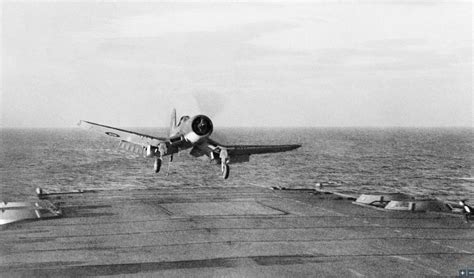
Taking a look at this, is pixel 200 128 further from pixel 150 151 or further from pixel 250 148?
pixel 250 148

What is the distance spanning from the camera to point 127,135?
1336 inches

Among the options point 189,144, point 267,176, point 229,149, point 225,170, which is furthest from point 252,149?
point 267,176

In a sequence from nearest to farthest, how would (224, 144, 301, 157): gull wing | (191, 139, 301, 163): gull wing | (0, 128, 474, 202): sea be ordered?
(191, 139, 301, 163): gull wing → (224, 144, 301, 157): gull wing → (0, 128, 474, 202): sea

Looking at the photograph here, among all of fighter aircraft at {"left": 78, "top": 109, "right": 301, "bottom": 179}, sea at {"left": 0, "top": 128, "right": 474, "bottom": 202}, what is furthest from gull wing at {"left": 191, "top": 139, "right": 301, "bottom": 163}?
sea at {"left": 0, "top": 128, "right": 474, "bottom": 202}

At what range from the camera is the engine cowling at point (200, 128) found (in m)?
30.6

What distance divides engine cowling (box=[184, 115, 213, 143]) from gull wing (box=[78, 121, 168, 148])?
2620 mm

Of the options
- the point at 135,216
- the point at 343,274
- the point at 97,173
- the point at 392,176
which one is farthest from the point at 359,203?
the point at 97,173

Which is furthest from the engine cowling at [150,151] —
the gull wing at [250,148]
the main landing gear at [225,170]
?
the main landing gear at [225,170]

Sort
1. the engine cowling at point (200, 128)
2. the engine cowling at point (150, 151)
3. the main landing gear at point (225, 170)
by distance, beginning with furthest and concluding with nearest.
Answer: the engine cowling at point (150, 151) < the main landing gear at point (225, 170) < the engine cowling at point (200, 128)

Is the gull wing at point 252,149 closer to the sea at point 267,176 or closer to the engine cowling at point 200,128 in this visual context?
the engine cowling at point 200,128

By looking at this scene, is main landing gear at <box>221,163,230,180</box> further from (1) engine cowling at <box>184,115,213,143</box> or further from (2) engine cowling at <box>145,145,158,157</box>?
(2) engine cowling at <box>145,145,158,157</box>

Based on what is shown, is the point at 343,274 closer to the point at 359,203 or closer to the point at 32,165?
the point at 359,203

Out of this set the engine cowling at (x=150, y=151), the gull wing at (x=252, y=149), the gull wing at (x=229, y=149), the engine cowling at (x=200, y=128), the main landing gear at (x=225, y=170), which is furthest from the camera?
the gull wing at (x=252, y=149)

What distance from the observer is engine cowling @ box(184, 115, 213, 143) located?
30609mm
